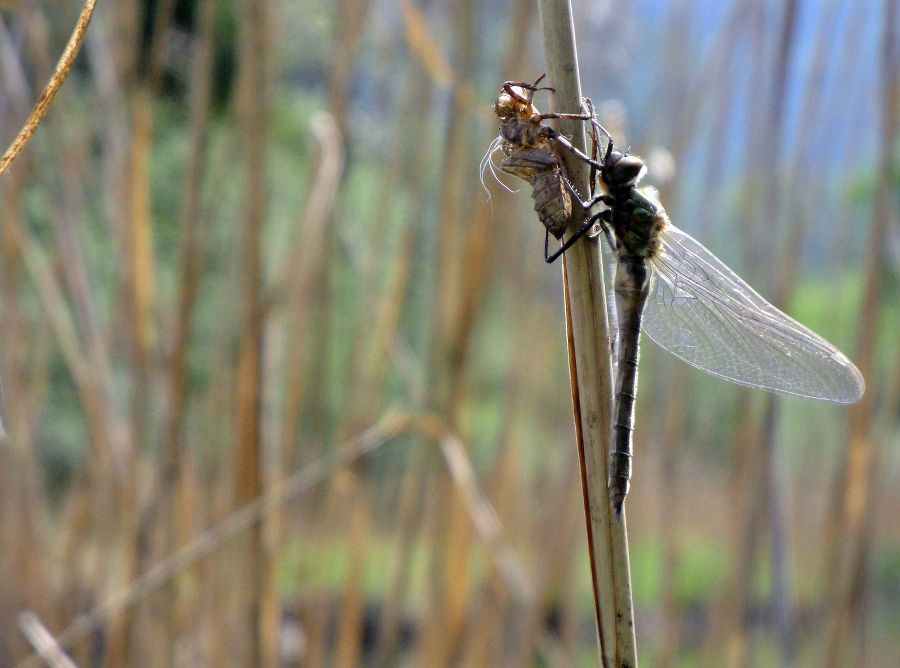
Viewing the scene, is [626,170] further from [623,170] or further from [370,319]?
[370,319]

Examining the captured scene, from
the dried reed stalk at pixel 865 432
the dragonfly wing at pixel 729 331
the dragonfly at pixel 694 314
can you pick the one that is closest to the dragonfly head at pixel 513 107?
the dragonfly at pixel 694 314

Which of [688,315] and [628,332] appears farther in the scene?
[688,315]

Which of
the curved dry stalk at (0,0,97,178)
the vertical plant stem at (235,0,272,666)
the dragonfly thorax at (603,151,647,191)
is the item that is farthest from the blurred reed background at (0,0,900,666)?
the curved dry stalk at (0,0,97,178)

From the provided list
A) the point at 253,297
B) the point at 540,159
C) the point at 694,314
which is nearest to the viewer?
the point at 540,159

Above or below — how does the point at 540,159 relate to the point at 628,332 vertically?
above

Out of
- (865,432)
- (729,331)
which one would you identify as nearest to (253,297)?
(729,331)

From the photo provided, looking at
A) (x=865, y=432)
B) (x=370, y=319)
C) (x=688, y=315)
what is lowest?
(x=865, y=432)

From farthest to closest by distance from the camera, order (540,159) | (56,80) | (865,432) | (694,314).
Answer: (865,432)
(694,314)
(540,159)
(56,80)
